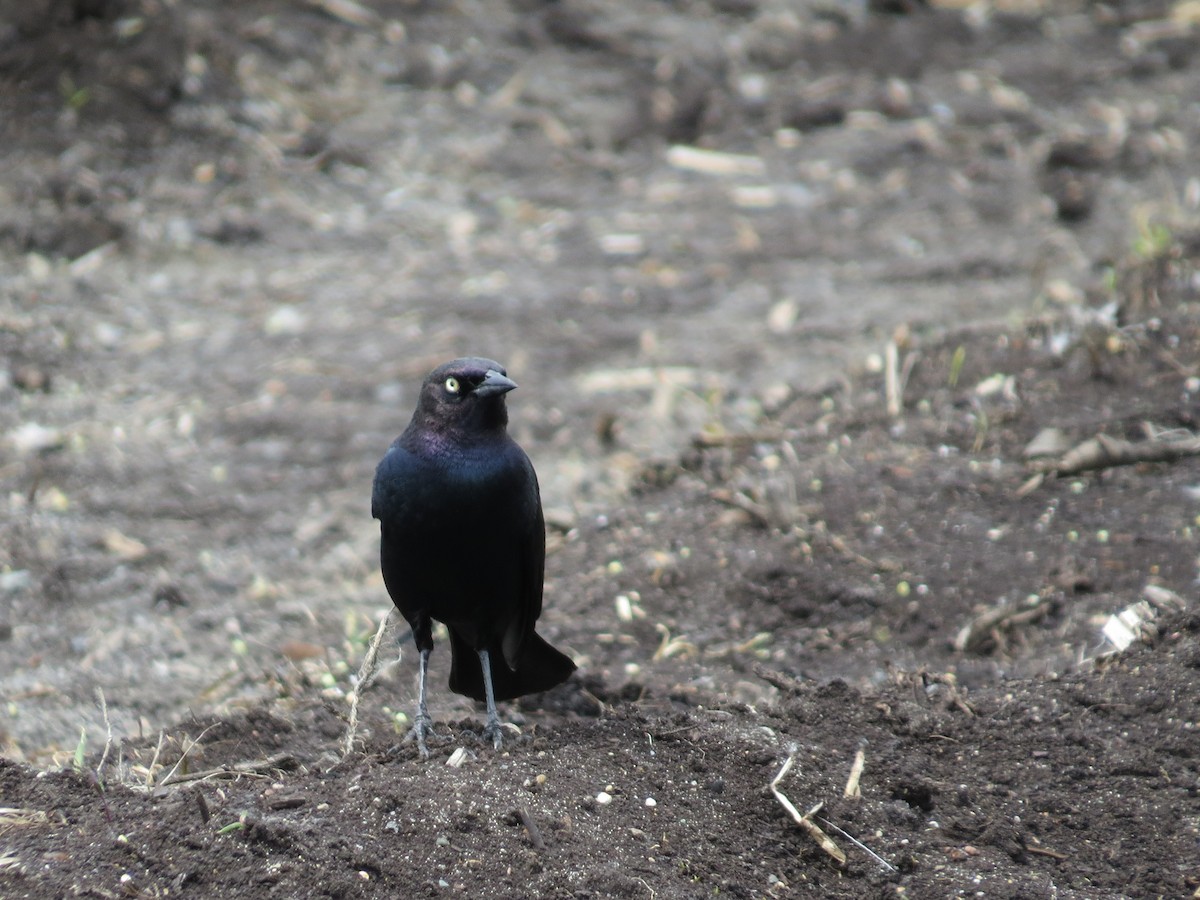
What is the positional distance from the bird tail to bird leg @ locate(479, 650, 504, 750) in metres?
0.04

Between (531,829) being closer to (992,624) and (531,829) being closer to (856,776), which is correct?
(856,776)

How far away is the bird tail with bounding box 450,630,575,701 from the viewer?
Result: 4414 mm

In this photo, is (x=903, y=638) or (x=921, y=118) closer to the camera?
(x=903, y=638)

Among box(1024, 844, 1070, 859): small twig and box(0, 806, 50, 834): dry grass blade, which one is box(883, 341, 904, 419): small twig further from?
box(0, 806, 50, 834): dry grass blade

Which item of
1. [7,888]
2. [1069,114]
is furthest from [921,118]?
[7,888]

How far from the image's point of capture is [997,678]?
178 inches

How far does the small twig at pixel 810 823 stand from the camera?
142 inches

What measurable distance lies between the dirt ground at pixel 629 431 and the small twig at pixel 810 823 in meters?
0.01

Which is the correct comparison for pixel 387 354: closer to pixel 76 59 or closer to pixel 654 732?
pixel 76 59

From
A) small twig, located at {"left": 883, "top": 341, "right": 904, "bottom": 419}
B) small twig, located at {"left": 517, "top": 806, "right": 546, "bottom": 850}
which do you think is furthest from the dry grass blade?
small twig, located at {"left": 883, "top": 341, "right": 904, "bottom": 419}

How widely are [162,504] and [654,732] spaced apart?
3.11 m

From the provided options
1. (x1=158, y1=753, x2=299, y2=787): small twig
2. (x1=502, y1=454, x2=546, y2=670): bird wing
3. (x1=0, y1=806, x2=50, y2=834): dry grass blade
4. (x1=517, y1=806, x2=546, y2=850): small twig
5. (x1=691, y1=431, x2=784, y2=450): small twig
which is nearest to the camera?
(x1=0, y1=806, x2=50, y2=834): dry grass blade

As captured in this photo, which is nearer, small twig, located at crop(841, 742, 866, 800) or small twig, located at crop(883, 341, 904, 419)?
small twig, located at crop(841, 742, 866, 800)

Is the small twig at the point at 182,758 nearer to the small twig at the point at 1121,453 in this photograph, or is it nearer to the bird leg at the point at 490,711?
the bird leg at the point at 490,711
